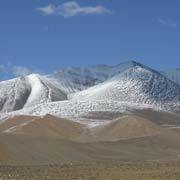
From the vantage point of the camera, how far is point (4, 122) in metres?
171

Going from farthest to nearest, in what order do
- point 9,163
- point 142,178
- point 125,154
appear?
1. point 125,154
2. point 9,163
3. point 142,178

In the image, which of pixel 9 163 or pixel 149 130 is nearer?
pixel 9 163

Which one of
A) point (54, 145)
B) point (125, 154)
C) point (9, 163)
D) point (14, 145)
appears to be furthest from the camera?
point (125, 154)

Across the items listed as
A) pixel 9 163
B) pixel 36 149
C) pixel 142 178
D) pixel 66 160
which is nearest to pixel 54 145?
pixel 36 149

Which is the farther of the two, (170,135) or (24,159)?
(170,135)

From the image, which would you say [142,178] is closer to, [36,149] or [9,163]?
[9,163]

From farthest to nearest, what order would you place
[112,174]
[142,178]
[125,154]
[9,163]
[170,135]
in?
[170,135]
[125,154]
[9,163]
[112,174]
[142,178]

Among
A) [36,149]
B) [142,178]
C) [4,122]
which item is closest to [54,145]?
[36,149]

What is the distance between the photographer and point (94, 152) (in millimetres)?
100312

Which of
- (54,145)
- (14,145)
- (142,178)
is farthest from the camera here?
(54,145)

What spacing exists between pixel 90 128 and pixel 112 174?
349 ft

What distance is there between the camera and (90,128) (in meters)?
161

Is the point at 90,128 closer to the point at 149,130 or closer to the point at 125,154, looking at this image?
the point at 149,130

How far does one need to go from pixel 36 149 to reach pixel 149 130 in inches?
2595
